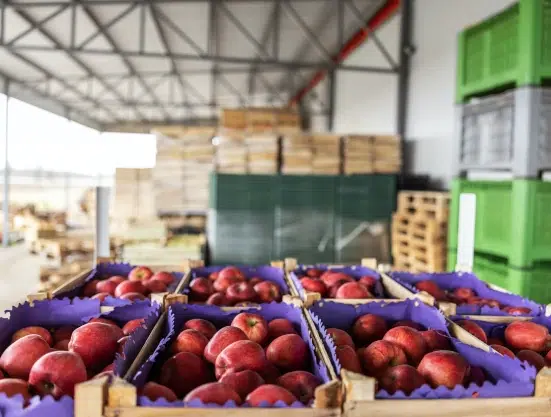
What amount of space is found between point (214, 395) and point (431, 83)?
712 centimetres

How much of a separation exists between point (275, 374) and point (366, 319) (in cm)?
64

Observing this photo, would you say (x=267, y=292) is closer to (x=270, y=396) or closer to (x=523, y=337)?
(x=523, y=337)

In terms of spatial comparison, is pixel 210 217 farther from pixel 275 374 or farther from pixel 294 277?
pixel 275 374

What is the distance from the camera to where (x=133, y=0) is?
8.00 metres

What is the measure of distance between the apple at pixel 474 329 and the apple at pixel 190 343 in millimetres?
1066

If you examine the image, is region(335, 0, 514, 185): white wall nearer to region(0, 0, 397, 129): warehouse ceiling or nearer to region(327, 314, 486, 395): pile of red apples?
region(0, 0, 397, 129): warehouse ceiling

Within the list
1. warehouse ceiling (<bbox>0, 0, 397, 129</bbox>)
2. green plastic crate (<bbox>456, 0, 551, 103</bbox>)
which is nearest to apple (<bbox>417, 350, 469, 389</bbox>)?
green plastic crate (<bbox>456, 0, 551, 103</bbox>)

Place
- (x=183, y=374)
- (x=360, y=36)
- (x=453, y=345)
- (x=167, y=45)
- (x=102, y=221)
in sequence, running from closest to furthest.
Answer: (x=183, y=374) < (x=453, y=345) < (x=102, y=221) < (x=360, y=36) < (x=167, y=45)

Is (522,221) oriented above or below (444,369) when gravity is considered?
above

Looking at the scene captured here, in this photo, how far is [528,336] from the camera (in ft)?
7.09

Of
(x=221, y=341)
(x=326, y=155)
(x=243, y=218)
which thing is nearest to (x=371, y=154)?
(x=326, y=155)

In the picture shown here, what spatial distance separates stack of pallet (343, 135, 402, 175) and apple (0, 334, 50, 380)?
20.8 ft

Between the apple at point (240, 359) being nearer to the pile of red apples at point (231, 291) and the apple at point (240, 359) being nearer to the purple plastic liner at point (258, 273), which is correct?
the pile of red apples at point (231, 291)

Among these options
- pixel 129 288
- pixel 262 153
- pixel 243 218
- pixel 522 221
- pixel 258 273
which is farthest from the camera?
pixel 262 153
